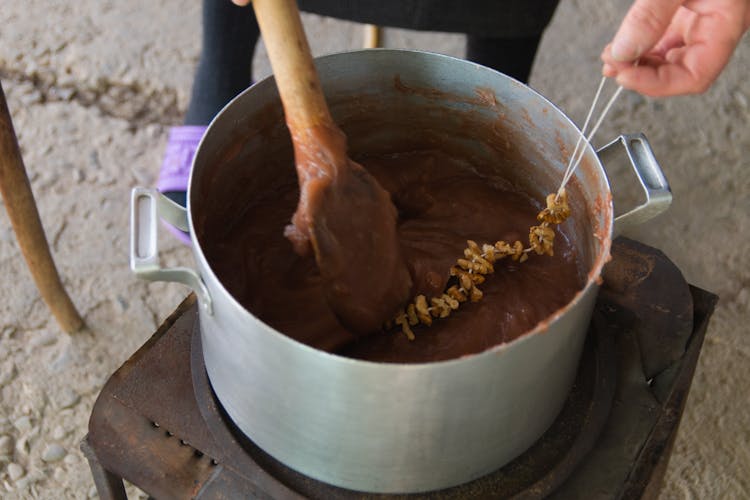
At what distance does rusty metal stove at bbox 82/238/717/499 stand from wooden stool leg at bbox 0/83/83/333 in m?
0.49

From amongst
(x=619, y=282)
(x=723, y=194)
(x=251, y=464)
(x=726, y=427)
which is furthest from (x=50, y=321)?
(x=723, y=194)

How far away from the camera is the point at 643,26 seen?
87 cm

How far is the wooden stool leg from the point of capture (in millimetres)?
1306

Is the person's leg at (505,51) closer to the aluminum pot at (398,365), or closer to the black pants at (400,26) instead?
the black pants at (400,26)

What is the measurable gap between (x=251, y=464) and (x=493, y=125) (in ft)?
1.77

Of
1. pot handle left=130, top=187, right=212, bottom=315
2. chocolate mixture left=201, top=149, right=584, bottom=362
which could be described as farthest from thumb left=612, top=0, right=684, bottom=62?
pot handle left=130, top=187, right=212, bottom=315

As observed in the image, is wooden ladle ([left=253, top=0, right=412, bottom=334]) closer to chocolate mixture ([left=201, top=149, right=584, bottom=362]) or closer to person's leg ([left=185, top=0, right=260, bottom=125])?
chocolate mixture ([left=201, top=149, right=584, bottom=362])

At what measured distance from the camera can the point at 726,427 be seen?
1579mm

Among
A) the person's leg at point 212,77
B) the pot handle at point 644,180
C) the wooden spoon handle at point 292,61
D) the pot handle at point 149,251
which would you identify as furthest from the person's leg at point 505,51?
the pot handle at point 149,251

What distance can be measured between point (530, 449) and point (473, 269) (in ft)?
0.72

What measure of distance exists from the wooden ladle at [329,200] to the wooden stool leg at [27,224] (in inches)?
23.1

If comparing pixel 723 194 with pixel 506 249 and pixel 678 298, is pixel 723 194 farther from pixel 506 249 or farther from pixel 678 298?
pixel 506 249

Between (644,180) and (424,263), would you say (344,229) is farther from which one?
(644,180)

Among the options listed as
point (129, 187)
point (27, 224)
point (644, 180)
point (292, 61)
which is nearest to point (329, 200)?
point (292, 61)
